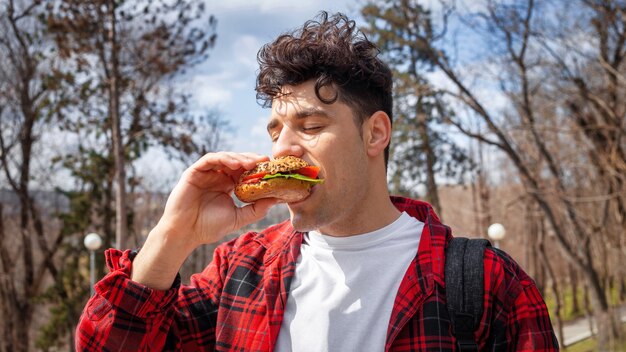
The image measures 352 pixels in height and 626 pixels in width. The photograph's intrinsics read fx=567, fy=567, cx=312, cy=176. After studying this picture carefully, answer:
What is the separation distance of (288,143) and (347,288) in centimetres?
60

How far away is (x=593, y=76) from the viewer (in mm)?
12289

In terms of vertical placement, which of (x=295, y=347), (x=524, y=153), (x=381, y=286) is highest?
(x=524, y=153)

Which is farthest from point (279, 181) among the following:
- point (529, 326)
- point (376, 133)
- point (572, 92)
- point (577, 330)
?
point (577, 330)

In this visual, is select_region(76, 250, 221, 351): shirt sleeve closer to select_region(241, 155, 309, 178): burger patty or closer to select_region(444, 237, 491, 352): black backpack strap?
select_region(241, 155, 309, 178): burger patty

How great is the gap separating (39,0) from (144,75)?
3.65 metres

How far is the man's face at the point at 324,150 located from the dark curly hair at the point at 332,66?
41 mm

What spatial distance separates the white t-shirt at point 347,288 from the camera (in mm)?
1993

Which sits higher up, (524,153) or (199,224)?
(524,153)

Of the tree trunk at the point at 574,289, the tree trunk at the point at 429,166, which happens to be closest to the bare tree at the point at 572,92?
the tree trunk at the point at 429,166

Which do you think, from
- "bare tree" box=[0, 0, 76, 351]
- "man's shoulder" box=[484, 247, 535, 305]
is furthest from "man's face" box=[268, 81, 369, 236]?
"bare tree" box=[0, 0, 76, 351]

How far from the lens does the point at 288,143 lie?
7.23ft

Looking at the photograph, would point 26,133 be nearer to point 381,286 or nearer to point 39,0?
point 39,0

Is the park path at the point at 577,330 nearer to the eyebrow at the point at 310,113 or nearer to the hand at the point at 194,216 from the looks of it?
the hand at the point at 194,216

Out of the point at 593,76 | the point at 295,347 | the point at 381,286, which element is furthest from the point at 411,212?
the point at 593,76
